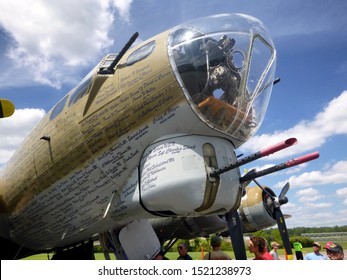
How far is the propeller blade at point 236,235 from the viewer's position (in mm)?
6238

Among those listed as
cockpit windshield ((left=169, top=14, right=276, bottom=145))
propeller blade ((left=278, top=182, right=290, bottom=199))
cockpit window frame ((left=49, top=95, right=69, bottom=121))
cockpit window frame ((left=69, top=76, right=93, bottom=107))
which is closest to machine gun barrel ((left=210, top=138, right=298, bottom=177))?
cockpit windshield ((left=169, top=14, right=276, bottom=145))

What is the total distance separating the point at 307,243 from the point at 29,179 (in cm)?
4341

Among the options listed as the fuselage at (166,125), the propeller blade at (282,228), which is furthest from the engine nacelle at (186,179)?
the propeller blade at (282,228)

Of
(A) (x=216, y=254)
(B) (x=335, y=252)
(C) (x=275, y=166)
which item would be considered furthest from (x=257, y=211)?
(B) (x=335, y=252)

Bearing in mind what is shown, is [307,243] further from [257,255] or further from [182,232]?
[257,255]

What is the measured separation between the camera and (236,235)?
641cm

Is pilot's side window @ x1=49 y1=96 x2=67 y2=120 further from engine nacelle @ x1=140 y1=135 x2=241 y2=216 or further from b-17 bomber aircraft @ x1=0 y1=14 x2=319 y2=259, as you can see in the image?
engine nacelle @ x1=140 y1=135 x2=241 y2=216

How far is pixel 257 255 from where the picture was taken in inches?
196

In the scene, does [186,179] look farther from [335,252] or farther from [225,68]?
[335,252]

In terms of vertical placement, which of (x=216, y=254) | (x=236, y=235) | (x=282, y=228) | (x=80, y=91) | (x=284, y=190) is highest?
(x=80, y=91)

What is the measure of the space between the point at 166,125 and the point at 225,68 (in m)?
1.30

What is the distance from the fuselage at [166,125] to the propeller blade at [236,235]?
623mm

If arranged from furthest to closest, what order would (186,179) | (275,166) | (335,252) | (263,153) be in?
1. (275,166)
2. (186,179)
3. (263,153)
4. (335,252)

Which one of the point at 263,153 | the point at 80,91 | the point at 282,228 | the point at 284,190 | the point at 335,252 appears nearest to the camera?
the point at 335,252
